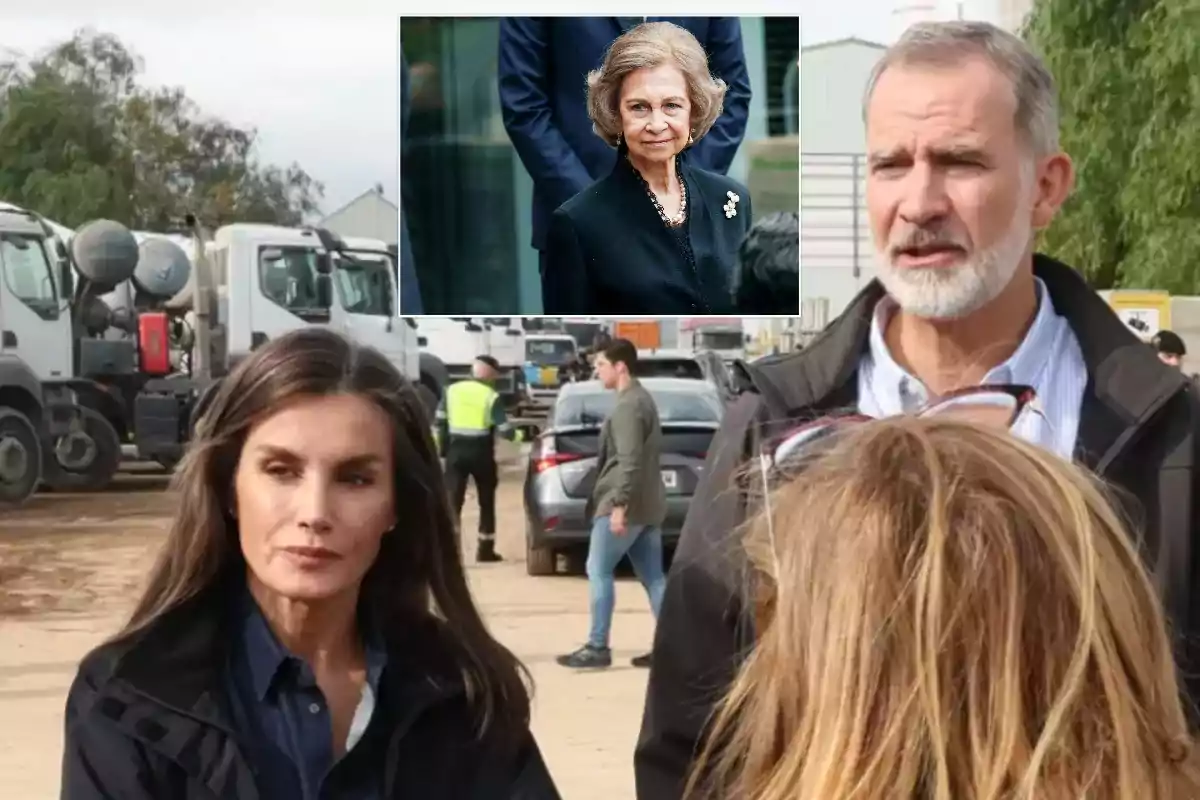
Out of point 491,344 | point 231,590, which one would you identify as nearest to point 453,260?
point 491,344

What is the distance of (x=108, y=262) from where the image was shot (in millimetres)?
5078

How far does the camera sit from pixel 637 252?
3.61 m

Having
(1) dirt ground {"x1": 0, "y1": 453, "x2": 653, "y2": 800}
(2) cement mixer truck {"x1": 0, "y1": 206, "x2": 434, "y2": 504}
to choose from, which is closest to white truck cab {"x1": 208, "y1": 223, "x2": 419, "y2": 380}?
(2) cement mixer truck {"x1": 0, "y1": 206, "x2": 434, "y2": 504}

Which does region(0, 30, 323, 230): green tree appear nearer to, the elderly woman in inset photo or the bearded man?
the elderly woman in inset photo

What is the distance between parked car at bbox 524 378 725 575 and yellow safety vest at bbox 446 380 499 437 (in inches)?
10.6

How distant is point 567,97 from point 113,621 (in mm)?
1793

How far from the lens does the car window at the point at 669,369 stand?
427 centimetres

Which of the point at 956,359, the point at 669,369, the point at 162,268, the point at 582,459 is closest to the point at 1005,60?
the point at 956,359

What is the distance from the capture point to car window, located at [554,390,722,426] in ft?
16.0

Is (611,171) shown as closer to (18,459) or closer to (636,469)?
(636,469)

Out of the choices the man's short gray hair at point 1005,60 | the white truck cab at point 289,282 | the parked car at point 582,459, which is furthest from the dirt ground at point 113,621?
the man's short gray hair at point 1005,60

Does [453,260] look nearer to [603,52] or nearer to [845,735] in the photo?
[603,52]

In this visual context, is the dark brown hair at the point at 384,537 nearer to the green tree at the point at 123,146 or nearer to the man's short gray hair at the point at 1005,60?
the man's short gray hair at the point at 1005,60

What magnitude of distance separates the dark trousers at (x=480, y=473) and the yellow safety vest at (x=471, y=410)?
5 cm
